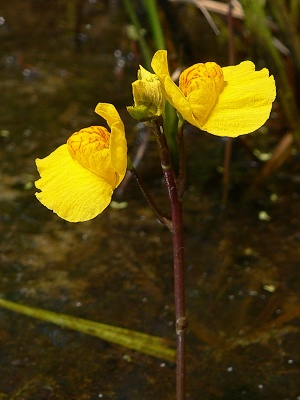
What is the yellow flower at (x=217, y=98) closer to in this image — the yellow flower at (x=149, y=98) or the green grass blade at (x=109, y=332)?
the yellow flower at (x=149, y=98)

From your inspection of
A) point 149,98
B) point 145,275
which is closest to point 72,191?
point 149,98

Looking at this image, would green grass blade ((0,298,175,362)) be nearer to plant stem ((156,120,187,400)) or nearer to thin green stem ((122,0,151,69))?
plant stem ((156,120,187,400))

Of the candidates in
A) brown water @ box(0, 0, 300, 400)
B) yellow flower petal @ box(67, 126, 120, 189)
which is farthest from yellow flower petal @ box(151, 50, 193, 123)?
brown water @ box(0, 0, 300, 400)

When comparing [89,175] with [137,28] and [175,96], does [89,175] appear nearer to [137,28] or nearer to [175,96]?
[175,96]

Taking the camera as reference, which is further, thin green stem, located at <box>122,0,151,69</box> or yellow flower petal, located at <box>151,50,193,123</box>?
thin green stem, located at <box>122,0,151,69</box>

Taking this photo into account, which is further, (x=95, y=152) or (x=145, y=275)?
(x=145, y=275)

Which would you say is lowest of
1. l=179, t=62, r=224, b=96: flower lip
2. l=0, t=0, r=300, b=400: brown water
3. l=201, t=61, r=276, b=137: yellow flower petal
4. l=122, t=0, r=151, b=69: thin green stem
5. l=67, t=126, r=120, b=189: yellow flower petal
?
l=0, t=0, r=300, b=400: brown water

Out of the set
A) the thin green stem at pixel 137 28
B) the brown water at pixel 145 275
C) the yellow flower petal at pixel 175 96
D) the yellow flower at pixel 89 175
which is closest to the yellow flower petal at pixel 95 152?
the yellow flower at pixel 89 175

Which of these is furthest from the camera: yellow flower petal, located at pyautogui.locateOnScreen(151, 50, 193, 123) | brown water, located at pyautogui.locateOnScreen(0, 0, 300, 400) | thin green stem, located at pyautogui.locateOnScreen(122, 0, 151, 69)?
thin green stem, located at pyautogui.locateOnScreen(122, 0, 151, 69)
